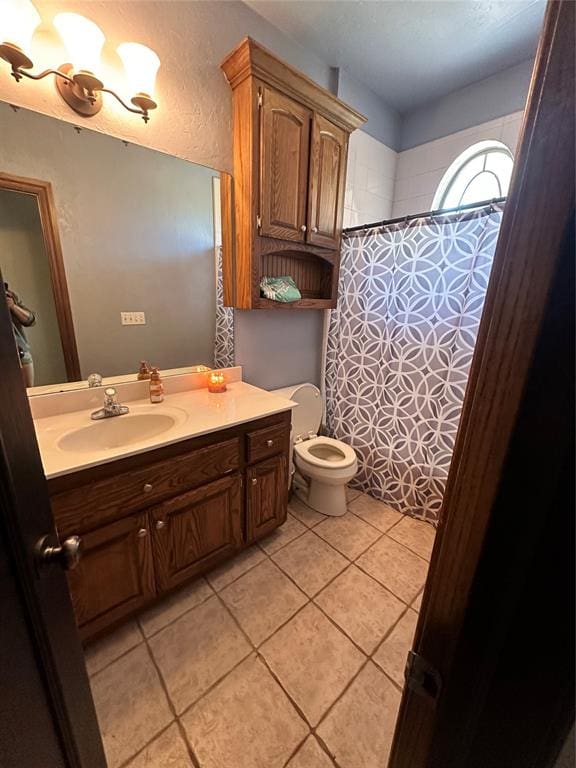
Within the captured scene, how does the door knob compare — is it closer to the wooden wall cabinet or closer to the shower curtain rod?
the wooden wall cabinet

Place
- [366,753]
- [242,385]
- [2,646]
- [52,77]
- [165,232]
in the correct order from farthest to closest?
1. [242,385]
2. [165,232]
3. [52,77]
4. [366,753]
5. [2,646]

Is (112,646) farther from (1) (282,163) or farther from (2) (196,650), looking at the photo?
(1) (282,163)

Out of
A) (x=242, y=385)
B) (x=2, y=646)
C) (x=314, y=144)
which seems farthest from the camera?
(x=242, y=385)

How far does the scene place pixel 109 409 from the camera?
1362mm

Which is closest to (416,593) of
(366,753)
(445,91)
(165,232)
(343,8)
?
(366,753)

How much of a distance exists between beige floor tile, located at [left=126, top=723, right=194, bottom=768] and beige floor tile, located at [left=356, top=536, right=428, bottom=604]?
3.26ft

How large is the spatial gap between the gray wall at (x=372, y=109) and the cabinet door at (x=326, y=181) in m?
0.44

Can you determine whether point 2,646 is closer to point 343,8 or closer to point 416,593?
point 416,593

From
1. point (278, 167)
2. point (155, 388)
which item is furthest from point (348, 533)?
point (278, 167)

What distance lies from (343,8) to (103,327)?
1.90 m

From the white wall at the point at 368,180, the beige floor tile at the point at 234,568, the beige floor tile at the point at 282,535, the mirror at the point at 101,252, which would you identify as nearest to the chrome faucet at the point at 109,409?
the mirror at the point at 101,252

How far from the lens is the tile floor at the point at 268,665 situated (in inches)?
38.5

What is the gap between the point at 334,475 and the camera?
6.11ft

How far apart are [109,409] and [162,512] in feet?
1.66
